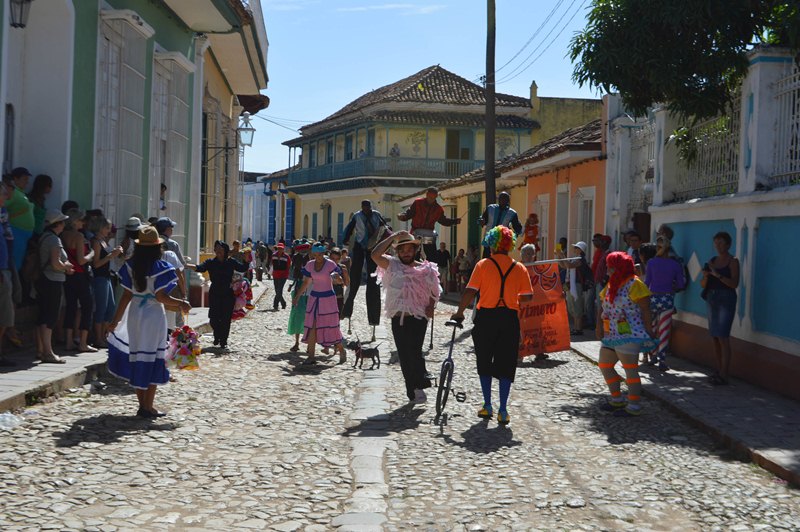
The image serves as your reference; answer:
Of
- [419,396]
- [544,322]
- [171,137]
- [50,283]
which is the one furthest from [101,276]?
[171,137]

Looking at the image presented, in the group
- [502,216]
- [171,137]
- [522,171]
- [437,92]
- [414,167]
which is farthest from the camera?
[437,92]

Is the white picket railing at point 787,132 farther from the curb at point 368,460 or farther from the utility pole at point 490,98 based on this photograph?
the utility pole at point 490,98

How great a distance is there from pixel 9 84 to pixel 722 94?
816 cm

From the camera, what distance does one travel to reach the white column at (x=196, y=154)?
1838cm

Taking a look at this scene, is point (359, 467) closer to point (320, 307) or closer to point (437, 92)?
point (320, 307)

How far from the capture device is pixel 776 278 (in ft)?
33.3

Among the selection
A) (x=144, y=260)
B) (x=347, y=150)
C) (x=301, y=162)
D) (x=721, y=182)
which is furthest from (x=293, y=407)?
(x=301, y=162)

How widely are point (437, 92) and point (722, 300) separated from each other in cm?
4032

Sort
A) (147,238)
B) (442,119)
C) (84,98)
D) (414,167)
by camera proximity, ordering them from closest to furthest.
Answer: (147,238) < (84,98) < (442,119) < (414,167)

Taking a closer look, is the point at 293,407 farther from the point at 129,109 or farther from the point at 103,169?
the point at 129,109

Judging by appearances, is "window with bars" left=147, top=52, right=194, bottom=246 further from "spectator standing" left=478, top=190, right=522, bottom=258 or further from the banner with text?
the banner with text

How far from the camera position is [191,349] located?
8.49m

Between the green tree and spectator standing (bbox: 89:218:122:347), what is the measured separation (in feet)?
18.8

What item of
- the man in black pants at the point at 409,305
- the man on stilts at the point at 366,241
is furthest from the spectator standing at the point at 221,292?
the man in black pants at the point at 409,305
